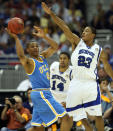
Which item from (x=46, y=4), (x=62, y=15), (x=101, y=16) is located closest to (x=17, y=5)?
(x=62, y=15)

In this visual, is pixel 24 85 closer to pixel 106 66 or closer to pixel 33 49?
pixel 33 49

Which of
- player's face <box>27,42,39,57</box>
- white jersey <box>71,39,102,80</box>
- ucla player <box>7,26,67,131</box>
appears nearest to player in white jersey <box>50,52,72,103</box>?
player's face <box>27,42,39,57</box>

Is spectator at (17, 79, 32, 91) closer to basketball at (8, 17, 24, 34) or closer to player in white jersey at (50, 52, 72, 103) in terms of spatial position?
player in white jersey at (50, 52, 72, 103)

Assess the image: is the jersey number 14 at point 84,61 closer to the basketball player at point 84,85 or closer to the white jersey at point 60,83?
the basketball player at point 84,85

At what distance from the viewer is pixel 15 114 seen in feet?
35.4

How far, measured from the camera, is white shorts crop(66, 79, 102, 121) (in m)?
8.69

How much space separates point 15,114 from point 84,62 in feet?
9.20

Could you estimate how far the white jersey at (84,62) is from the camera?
8781mm

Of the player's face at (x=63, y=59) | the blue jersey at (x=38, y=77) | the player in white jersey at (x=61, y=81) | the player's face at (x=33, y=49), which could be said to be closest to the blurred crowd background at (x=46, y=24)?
the player in white jersey at (x=61, y=81)

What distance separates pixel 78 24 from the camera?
688 inches

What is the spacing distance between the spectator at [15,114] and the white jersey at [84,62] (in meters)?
2.43

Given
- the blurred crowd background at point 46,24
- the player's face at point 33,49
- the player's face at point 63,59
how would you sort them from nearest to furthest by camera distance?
the player's face at point 33,49 < the player's face at point 63,59 < the blurred crowd background at point 46,24

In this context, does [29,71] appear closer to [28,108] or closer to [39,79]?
[39,79]

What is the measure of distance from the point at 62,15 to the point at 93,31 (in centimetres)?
892
